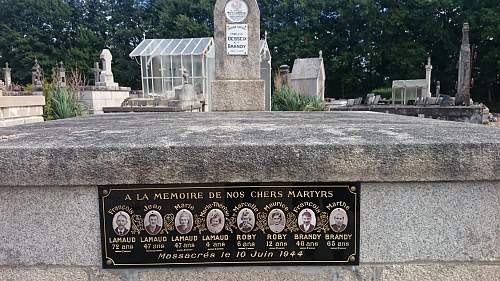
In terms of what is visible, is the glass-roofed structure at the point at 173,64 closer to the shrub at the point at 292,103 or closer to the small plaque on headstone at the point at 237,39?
the shrub at the point at 292,103

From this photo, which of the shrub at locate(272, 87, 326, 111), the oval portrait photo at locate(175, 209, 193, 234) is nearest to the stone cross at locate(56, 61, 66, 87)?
the shrub at locate(272, 87, 326, 111)

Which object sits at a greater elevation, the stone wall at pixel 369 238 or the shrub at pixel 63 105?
the shrub at pixel 63 105

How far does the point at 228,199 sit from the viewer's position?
180 cm

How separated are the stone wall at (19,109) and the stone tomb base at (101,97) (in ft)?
23.9

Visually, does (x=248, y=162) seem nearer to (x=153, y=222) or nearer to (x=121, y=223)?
(x=153, y=222)

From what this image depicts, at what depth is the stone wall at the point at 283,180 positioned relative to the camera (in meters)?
1.72

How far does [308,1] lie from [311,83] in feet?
Result: 92.2

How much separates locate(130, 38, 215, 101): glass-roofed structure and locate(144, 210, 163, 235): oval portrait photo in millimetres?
19850

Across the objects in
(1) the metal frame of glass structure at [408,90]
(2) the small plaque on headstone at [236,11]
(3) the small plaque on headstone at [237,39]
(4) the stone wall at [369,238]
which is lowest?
(4) the stone wall at [369,238]

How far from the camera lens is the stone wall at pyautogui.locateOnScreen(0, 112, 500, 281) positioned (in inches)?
67.8

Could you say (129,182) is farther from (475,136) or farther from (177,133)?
(475,136)

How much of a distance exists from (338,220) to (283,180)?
33 centimetres

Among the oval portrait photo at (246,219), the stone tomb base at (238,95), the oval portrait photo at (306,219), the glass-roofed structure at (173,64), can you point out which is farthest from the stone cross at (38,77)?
the oval portrait photo at (306,219)

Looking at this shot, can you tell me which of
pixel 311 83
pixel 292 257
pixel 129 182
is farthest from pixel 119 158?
pixel 311 83
